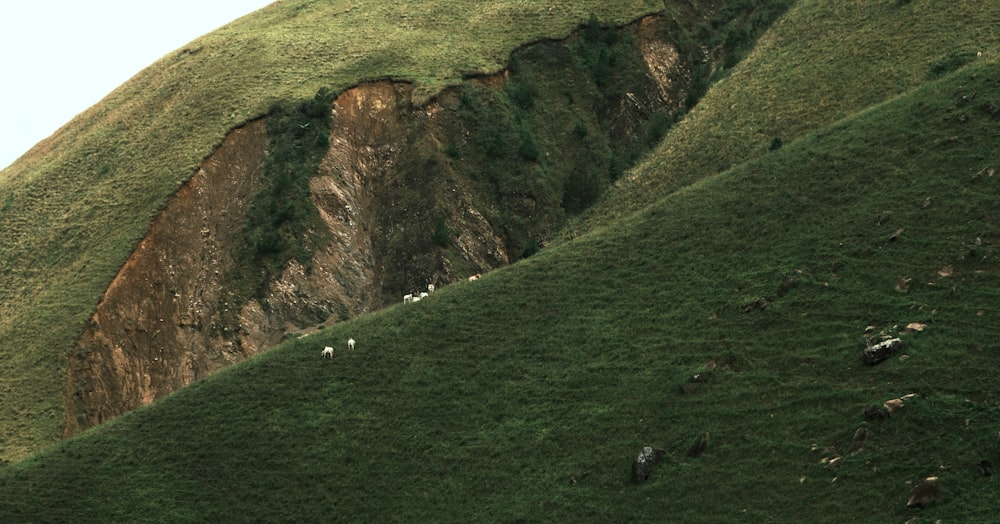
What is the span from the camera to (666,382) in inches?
2258

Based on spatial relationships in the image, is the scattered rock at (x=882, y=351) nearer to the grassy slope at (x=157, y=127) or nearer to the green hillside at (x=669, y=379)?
the green hillside at (x=669, y=379)

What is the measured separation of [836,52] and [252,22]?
5733 centimetres

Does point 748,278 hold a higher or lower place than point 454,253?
lower

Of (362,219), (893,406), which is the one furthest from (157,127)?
(893,406)

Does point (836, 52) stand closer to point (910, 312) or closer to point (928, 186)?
point (928, 186)

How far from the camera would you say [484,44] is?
106 m

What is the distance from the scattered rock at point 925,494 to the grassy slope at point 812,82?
4051 cm

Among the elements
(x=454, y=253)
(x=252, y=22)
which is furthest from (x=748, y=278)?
(x=252, y=22)

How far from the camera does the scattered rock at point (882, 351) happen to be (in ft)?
169

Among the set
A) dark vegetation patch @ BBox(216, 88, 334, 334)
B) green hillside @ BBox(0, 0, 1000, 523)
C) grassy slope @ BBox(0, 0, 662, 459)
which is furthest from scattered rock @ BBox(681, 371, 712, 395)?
grassy slope @ BBox(0, 0, 662, 459)

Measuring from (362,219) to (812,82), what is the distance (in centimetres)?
3256

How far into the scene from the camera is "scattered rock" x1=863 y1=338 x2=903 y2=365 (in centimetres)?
5166

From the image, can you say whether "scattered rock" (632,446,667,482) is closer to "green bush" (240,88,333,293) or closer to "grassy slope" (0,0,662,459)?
"grassy slope" (0,0,662,459)

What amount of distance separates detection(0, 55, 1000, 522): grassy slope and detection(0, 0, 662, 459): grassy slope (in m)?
15.6
